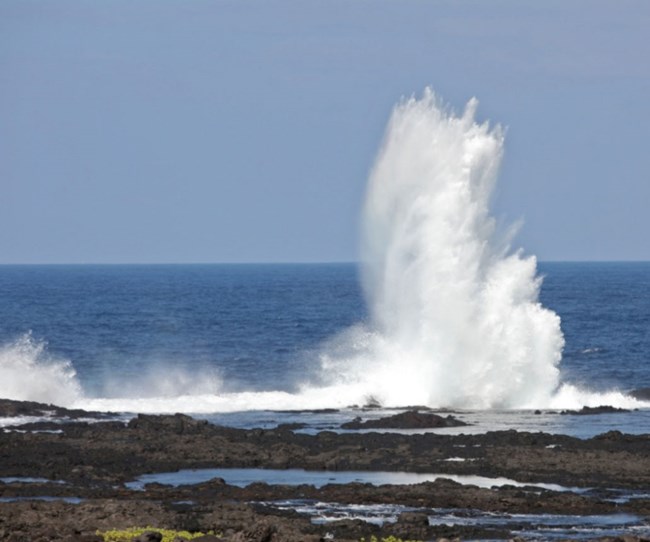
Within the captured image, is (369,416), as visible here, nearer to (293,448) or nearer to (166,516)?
(293,448)

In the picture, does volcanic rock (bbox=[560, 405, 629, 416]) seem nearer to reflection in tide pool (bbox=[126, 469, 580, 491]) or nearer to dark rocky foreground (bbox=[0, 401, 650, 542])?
dark rocky foreground (bbox=[0, 401, 650, 542])

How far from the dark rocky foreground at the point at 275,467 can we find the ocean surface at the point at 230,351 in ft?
18.4

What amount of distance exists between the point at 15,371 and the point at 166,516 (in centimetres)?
2941

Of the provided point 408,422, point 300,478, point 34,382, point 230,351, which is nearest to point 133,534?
point 300,478

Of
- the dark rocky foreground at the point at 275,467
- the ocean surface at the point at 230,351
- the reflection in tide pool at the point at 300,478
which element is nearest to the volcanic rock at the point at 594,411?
the ocean surface at the point at 230,351

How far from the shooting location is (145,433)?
45406 millimetres

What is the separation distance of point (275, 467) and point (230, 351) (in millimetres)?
48077

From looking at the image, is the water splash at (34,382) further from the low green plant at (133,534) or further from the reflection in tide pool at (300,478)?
the low green plant at (133,534)

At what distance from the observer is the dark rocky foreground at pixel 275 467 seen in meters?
31.1

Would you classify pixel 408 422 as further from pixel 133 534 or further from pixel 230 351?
pixel 230 351

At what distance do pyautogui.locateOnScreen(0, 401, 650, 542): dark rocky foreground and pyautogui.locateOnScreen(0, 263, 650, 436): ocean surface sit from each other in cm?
562

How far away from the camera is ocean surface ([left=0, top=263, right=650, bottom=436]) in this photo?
189 ft

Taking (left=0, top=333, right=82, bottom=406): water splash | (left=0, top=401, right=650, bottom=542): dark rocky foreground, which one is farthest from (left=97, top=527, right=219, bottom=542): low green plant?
(left=0, top=333, right=82, bottom=406): water splash

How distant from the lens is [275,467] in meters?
40.8
